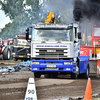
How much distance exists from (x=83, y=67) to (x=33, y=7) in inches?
2800

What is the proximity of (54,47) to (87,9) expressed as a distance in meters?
24.2

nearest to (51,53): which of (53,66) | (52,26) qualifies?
(53,66)

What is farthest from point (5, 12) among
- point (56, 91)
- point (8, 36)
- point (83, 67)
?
point (56, 91)

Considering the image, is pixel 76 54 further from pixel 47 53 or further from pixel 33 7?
pixel 33 7

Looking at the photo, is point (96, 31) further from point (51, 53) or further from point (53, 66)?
point (53, 66)

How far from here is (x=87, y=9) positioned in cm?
4009

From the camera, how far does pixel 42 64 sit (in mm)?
16703

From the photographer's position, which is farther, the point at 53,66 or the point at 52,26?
the point at 52,26

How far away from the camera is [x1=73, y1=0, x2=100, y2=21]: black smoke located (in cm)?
3865

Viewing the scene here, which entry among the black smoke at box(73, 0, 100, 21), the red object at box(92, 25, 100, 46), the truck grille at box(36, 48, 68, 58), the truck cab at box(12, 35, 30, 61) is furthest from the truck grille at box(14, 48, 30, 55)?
the truck grille at box(36, 48, 68, 58)

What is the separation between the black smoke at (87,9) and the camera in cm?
3865

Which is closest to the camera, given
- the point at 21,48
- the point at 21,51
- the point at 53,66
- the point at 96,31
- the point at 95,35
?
the point at 53,66

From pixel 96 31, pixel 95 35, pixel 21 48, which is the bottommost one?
pixel 21 48

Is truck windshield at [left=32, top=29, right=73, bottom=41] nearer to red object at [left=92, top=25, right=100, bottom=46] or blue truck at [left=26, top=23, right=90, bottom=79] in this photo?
blue truck at [left=26, top=23, right=90, bottom=79]
